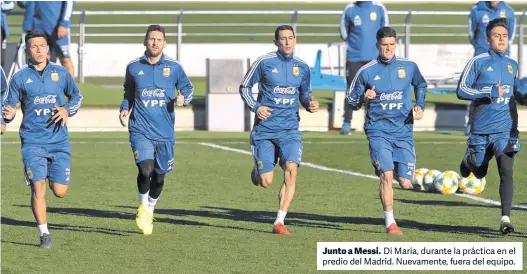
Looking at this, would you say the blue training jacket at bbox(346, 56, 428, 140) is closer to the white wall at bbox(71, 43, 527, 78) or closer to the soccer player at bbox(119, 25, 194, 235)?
the soccer player at bbox(119, 25, 194, 235)

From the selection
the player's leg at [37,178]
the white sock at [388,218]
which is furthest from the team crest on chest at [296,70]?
the player's leg at [37,178]

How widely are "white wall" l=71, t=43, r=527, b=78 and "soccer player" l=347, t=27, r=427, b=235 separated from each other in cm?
2083

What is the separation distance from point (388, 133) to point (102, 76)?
23.7 metres

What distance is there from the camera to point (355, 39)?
78.7 feet

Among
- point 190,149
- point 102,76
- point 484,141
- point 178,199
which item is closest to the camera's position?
point 484,141

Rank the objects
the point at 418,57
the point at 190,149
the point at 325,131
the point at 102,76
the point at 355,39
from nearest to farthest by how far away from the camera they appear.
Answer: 1. the point at 190,149
2. the point at 355,39
3. the point at 325,131
4. the point at 102,76
5. the point at 418,57

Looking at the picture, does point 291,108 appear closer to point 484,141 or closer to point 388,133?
point 388,133

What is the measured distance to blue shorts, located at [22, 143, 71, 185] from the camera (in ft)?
41.6

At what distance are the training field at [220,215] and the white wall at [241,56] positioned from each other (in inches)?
572

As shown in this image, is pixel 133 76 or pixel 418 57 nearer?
pixel 133 76

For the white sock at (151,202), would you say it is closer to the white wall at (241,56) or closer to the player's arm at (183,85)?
the player's arm at (183,85)

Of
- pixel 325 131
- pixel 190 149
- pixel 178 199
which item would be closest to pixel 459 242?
pixel 178 199

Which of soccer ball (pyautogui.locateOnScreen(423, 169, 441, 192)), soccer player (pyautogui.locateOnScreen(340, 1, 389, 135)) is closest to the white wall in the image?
soccer player (pyautogui.locateOnScreen(340, 1, 389, 135))

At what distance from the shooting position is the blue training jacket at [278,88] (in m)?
13.7
